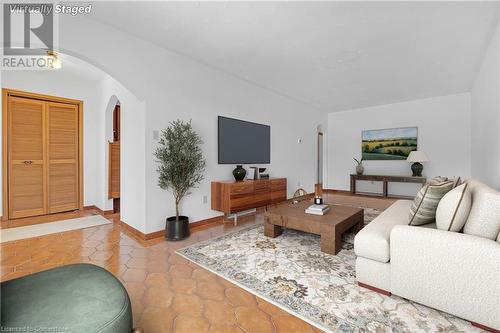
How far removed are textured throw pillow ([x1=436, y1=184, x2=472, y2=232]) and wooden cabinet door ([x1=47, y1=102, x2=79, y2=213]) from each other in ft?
18.7

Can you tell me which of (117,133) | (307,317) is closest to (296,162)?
(117,133)

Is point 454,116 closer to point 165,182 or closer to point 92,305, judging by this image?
point 165,182

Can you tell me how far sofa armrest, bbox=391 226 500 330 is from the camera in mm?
1334

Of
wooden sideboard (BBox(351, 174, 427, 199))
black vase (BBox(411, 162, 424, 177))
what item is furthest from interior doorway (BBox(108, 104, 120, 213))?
black vase (BBox(411, 162, 424, 177))

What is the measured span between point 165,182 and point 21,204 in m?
3.08

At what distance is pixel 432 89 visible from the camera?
495cm

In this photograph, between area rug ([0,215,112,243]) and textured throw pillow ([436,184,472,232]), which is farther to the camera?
area rug ([0,215,112,243])

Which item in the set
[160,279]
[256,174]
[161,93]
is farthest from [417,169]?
[160,279]

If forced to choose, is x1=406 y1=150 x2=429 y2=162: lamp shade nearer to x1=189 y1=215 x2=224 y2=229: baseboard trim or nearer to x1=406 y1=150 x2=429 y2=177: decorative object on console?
x1=406 y1=150 x2=429 y2=177: decorative object on console

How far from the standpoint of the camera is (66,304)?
0.92 meters

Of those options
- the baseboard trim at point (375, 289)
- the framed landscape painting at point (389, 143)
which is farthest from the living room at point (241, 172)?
the framed landscape painting at point (389, 143)

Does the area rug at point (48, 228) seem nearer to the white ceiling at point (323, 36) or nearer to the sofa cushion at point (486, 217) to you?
the white ceiling at point (323, 36)

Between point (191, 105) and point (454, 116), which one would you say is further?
point (454, 116)

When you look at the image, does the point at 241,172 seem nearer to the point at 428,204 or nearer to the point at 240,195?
the point at 240,195
